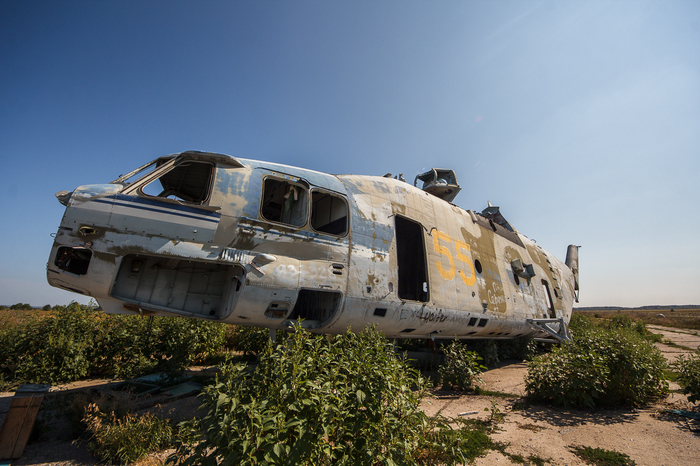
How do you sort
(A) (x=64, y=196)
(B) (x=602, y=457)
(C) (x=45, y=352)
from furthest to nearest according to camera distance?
(C) (x=45, y=352), (A) (x=64, y=196), (B) (x=602, y=457)

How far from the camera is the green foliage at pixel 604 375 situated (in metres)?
6.50

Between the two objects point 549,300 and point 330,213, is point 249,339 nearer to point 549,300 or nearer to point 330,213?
point 330,213

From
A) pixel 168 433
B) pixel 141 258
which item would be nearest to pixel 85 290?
pixel 141 258

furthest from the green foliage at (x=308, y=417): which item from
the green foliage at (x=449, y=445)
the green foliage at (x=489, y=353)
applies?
the green foliage at (x=489, y=353)

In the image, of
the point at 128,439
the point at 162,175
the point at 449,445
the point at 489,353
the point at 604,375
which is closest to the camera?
the point at 449,445

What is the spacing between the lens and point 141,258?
202 inches

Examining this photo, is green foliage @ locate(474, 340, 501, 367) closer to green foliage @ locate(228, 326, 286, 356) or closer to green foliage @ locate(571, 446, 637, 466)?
green foliage @ locate(571, 446, 637, 466)

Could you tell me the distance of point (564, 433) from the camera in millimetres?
5285

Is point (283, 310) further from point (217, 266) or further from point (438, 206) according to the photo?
point (438, 206)

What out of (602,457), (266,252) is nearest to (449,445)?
(602,457)

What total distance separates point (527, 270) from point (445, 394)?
22.4 feet

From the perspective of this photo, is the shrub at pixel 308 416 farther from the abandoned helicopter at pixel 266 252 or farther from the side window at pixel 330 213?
the side window at pixel 330 213

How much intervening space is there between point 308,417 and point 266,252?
10.1 ft

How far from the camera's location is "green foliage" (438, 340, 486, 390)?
8.14 metres
